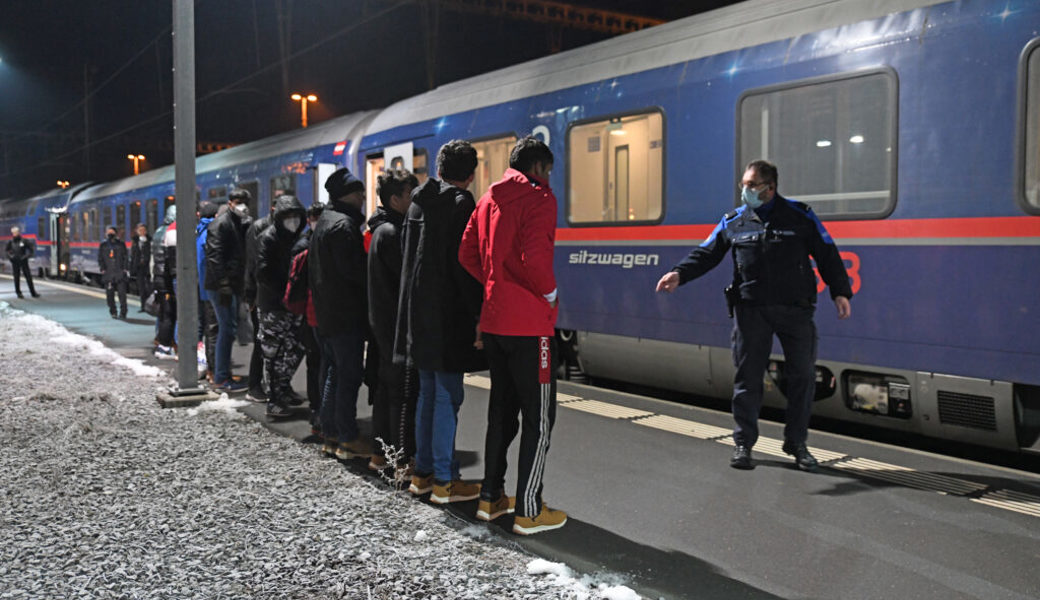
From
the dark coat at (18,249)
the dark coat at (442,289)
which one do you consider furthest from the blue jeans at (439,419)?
the dark coat at (18,249)

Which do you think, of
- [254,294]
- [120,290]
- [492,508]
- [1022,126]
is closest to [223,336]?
[254,294]

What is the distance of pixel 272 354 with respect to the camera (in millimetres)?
6707

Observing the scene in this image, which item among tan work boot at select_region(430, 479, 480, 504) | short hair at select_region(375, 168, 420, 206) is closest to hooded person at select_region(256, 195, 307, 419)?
short hair at select_region(375, 168, 420, 206)

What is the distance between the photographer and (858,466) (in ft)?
16.8

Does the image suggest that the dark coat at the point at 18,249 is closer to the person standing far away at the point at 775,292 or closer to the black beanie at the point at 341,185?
the black beanie at the point at 341,185

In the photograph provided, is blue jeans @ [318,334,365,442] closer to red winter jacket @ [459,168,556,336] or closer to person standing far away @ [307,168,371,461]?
person standing far away @ [307,168,371,461]

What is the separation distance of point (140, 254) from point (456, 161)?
38.7 feet

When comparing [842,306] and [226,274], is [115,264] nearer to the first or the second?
[226,274]

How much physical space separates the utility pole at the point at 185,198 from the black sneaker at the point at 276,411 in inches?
35.7

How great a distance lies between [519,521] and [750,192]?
7.73 feet

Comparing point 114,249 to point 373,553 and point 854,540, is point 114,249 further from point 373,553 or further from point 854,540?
point 854,540

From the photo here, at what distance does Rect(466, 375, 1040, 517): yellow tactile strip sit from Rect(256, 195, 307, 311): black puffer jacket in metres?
2.46

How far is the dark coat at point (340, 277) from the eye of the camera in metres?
5.22

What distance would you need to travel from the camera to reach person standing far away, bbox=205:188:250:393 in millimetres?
7727
